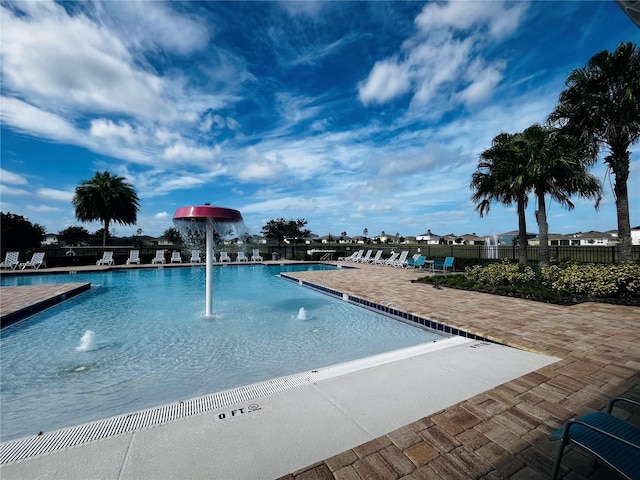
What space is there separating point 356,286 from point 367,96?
356 inches

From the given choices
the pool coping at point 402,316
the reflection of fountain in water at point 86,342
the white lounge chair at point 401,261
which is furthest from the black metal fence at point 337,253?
the reflection of fountain in water at point 86,342

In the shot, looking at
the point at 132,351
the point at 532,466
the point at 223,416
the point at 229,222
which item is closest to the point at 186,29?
the point at 229,222

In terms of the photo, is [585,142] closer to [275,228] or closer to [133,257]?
[133,257]

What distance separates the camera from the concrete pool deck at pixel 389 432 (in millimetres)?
1700

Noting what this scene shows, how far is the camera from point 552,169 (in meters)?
9.29

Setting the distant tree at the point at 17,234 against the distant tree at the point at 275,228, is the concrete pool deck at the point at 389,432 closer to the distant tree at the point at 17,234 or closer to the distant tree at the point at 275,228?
the distant tree at the point at 17,234

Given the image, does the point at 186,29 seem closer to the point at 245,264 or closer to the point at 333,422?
the point at 333,422

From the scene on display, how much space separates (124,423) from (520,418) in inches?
120

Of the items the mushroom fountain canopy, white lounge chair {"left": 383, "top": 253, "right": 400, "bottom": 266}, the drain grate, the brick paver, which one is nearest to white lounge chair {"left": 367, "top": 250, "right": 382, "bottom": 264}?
white lounge chair {"left": 383, "top": 253, "right": 400, "bottom": 266}

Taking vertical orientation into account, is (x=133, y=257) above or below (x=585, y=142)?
below

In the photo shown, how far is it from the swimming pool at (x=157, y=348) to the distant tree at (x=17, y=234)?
741 inches

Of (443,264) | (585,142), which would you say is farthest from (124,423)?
(443,264)

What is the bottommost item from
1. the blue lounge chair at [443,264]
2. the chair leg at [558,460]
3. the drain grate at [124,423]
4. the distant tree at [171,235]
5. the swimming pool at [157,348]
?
the swimming pool at [157,348]

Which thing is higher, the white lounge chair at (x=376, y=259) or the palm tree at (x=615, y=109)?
the palm tree at (x=615, y=109)
